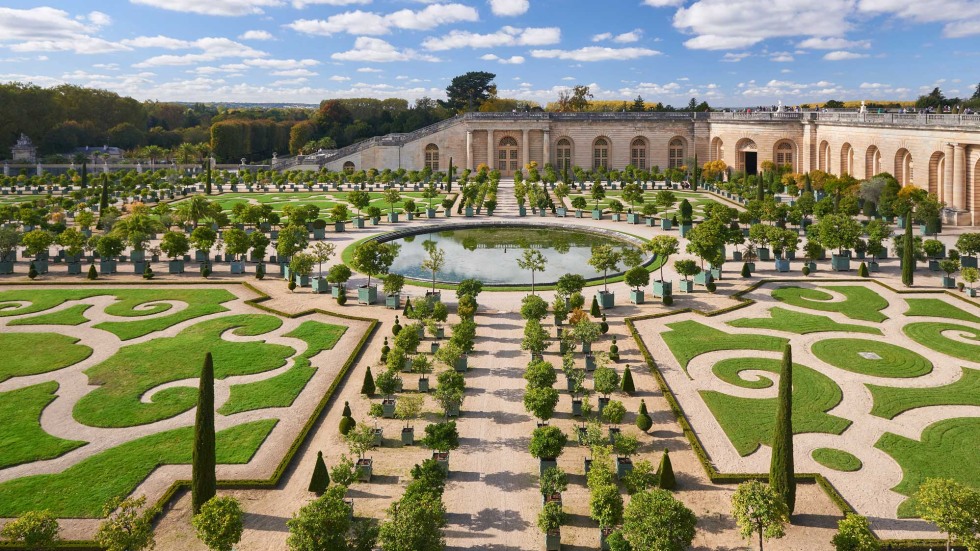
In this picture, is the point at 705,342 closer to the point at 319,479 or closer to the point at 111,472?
the point at 319,479

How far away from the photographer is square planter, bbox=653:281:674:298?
122 feet

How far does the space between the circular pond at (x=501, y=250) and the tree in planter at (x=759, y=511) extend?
24.9 meters

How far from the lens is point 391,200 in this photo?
66.3 m

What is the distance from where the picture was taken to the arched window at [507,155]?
9859 centimetres

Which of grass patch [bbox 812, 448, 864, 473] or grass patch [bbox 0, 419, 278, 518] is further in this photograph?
grass patch [bbox 812, 448, 864, 473]

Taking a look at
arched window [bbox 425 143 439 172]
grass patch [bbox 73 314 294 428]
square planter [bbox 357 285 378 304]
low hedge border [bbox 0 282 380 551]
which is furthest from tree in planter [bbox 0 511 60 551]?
arched window [bbox 425 143 439 172]

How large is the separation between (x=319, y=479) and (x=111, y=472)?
613 centimetres

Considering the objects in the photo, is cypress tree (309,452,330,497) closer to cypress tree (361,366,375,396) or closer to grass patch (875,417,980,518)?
cypress tree (361,366,375,396)

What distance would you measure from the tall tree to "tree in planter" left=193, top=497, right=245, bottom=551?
4238 inches

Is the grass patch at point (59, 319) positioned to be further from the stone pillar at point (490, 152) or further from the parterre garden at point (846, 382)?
the stone pillar at point (490, 152)

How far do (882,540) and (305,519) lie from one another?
1311cm

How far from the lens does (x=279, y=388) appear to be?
26.1 meters

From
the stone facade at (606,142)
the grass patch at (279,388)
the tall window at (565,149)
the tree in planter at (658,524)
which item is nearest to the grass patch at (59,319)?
the grass patch at (279,388)

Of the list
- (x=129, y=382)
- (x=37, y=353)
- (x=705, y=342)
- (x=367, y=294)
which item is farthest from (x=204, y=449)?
(x=705, y=342)
